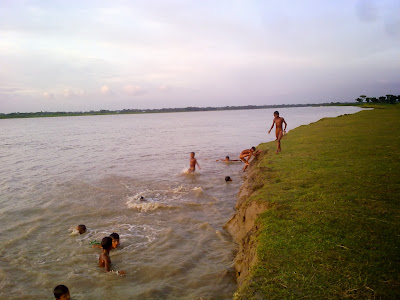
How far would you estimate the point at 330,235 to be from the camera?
5477 millimetres

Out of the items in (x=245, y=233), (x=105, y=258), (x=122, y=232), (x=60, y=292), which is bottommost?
(x=122, y=232)

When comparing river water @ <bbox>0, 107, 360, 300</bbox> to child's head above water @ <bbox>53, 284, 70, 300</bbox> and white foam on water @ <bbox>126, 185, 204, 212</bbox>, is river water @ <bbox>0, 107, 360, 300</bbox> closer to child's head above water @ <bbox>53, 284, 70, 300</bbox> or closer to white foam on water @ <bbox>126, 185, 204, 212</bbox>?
white foam on water @ <bbox>126, 185, 204, 212</bbox>

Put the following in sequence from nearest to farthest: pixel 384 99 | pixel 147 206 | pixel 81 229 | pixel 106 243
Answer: pixel 106 243 < pixel 81 229 < pixel 147 206 < pixel 384 99

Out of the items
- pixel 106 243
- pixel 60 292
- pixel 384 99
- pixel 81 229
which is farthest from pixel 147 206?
pixel 384 99

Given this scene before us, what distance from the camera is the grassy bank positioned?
425 cm

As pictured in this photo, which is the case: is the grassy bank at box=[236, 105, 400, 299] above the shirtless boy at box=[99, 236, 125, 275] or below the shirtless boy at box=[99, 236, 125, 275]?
above

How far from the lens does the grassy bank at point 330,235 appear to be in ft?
13.9

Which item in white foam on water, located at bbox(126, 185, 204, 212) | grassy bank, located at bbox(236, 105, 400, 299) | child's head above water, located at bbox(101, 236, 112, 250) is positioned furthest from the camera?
white foam on water, located at bbox(126, 185, 204, 212)

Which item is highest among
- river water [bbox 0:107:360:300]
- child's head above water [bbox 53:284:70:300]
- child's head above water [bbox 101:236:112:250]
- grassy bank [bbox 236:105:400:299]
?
grassy bank [bbox 236:105:400:299]

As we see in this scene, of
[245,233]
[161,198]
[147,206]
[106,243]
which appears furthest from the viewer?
[161,198]

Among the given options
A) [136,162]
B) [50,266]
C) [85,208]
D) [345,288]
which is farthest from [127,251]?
[136,162]

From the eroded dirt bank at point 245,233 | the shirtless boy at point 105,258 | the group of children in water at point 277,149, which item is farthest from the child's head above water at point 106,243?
the group of children in water at point 277,149

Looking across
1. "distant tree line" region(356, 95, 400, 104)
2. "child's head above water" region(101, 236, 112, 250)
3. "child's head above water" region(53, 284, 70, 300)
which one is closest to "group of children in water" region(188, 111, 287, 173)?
"child's head above water" region(101, 236, 112, 250)

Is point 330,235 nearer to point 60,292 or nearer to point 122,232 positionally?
point 60,292
